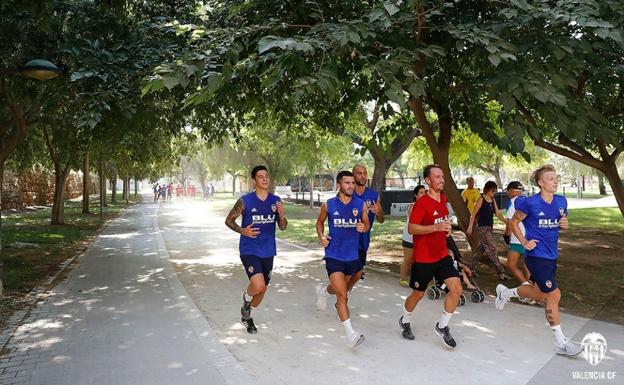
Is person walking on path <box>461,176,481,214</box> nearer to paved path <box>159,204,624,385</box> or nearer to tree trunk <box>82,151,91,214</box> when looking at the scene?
paved path <box>159,204,624,385</box>

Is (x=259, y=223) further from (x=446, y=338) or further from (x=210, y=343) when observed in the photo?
(x=446, y=338)

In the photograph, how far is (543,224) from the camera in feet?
15.6

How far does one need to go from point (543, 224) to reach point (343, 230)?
1882mm

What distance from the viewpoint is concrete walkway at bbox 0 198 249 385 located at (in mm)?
4234

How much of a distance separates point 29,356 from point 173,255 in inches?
270

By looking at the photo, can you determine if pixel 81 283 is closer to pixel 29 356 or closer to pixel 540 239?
pixel 29 356

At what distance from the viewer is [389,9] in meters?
4.04

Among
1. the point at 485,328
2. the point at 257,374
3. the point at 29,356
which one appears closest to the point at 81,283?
the point at 29,356

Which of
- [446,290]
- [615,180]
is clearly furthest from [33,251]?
[615,180]

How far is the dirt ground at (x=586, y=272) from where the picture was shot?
21.1 ft

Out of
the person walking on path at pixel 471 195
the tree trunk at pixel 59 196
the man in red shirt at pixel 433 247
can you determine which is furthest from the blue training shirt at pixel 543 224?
the tree trunk at pixel 59 196

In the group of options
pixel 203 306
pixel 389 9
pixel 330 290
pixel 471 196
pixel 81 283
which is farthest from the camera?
pixel 471 196

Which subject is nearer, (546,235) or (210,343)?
(546,235)

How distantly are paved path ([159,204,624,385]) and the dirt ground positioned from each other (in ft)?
2.45
